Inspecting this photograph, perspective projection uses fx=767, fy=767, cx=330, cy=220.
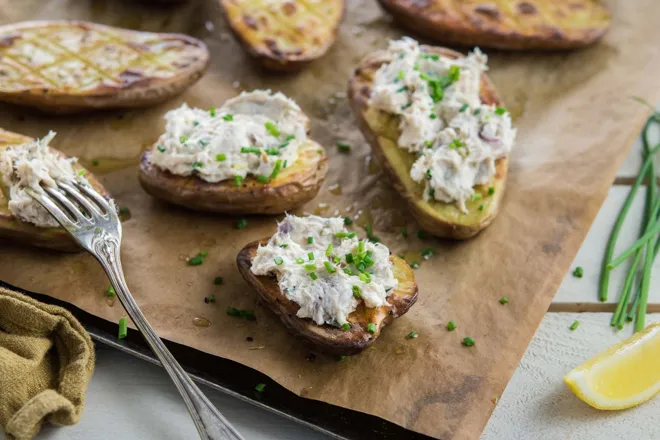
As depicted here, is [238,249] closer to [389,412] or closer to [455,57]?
[389,412]

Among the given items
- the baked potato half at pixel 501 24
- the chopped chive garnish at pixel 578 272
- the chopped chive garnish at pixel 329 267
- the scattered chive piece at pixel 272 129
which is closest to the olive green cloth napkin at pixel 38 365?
the chopped chive garnish at pixel 329 267

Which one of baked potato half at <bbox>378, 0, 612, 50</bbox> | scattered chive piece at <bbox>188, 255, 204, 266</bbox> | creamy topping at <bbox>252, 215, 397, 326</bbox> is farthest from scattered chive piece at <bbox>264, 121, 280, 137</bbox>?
baked potato half at <bbox>378, 0, 612, 50</bbox>

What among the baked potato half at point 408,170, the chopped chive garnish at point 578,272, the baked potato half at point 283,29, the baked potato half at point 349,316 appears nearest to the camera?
the baked potato half at point 349,316

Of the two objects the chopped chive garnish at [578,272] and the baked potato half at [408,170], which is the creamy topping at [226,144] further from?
the chopped chive garnish at [578,272]

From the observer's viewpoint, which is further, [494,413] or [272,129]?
[272,129]

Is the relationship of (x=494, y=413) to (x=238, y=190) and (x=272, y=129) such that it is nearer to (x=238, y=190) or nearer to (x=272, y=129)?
(x=238, y=190)

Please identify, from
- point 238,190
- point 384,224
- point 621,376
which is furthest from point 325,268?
point 621,376
